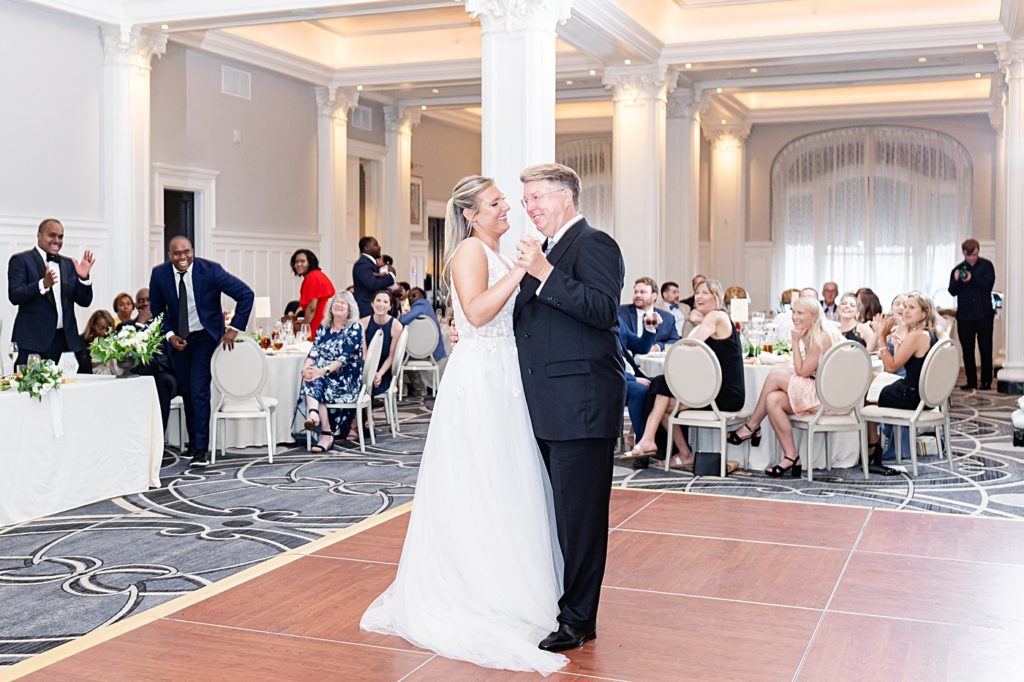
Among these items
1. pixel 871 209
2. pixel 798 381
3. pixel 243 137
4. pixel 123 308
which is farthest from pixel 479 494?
pixel 871 209

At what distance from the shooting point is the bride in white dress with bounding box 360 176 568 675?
395 cm

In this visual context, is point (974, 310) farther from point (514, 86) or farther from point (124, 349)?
point (124, 349)

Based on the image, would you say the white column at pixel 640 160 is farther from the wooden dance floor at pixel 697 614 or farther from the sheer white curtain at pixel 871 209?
the wooden dance floor at pixel 697 614

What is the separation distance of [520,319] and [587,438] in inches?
18.5

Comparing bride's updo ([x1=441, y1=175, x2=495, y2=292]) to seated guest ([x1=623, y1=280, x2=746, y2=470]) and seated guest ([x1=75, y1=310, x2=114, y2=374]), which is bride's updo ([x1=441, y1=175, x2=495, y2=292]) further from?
seated guest ([x1=75, y1=310, x2=114, y2=374])

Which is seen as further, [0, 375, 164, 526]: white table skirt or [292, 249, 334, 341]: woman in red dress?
[292, 249, 334, 341]: woman in red dress

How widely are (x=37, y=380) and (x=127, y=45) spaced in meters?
6.31

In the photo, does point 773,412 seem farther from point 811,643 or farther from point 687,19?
point 687,19

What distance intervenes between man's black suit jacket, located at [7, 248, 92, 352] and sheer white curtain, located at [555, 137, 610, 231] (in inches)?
504

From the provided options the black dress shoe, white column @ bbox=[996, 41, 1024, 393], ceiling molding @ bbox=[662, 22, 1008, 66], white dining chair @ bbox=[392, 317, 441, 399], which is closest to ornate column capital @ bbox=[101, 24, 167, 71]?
white dining chair @ bbox=[392, 317, 441, 399]

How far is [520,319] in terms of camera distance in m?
3.88

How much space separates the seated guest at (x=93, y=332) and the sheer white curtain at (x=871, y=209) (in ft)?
43.0

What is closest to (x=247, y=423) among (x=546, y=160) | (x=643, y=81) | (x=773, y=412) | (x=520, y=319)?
(x=546, y=160)

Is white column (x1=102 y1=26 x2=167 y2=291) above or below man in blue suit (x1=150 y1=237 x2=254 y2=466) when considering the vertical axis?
above
